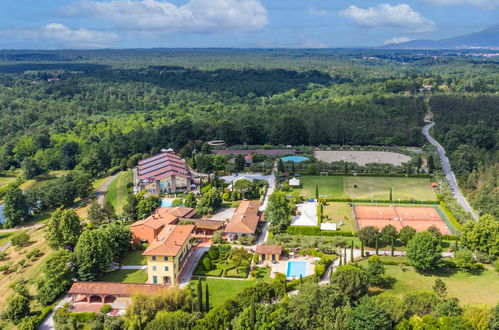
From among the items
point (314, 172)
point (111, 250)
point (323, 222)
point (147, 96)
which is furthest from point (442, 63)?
point (111, 250)

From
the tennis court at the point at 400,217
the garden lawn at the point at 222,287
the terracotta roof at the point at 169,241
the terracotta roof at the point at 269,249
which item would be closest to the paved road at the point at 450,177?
the tennis court at the point at 400,217

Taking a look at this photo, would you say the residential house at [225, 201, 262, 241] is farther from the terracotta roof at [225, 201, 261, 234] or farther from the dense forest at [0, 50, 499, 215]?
the dense forest at [0, 50, 499, 215]

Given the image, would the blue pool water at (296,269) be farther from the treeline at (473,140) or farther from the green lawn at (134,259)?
the treeline at (473,140)

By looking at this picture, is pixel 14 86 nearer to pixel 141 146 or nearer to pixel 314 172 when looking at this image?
pixel 141 146

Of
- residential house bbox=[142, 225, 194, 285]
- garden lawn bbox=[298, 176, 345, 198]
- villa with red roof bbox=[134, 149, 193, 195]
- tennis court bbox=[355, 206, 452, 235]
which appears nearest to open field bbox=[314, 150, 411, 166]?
garden lawn bbox=[298, 176, 345, 198]

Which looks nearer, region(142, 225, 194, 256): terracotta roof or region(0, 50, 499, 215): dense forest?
region(142, 225, 194, 256): terracotta roof
